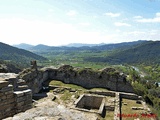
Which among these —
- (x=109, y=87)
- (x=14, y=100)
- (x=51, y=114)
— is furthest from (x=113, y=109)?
(x=51, y=114)

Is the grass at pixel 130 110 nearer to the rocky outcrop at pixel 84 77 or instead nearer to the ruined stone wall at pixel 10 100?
the rocky outcrop at pixel 84 77

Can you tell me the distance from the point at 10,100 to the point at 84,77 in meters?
22.0

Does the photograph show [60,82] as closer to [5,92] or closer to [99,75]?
[99,75]

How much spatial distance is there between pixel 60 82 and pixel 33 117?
2511cm

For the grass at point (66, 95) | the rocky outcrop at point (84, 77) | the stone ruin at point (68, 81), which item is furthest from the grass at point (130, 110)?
the grass at point (66, 95)

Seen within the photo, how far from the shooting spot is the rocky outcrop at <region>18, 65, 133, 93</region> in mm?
28672

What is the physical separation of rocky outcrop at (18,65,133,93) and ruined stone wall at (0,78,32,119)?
16373 mm

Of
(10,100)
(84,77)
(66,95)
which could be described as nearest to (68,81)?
(84,77)

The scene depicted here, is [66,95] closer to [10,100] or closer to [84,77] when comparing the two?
[84,77]

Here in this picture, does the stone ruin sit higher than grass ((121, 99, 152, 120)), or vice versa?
the stone ruin

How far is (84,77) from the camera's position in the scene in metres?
31.5

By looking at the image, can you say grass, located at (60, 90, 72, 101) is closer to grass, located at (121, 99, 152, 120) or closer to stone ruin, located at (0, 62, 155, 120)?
stone ruin, located at (0, 62, 155, 120)

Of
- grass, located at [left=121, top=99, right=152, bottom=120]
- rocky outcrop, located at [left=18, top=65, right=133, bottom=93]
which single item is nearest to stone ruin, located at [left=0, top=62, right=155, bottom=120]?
rocky outcrop, located at [left=18, top=65, right=133, bottom=93]

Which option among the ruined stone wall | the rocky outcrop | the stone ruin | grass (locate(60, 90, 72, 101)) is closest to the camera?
the ruined stone wall
